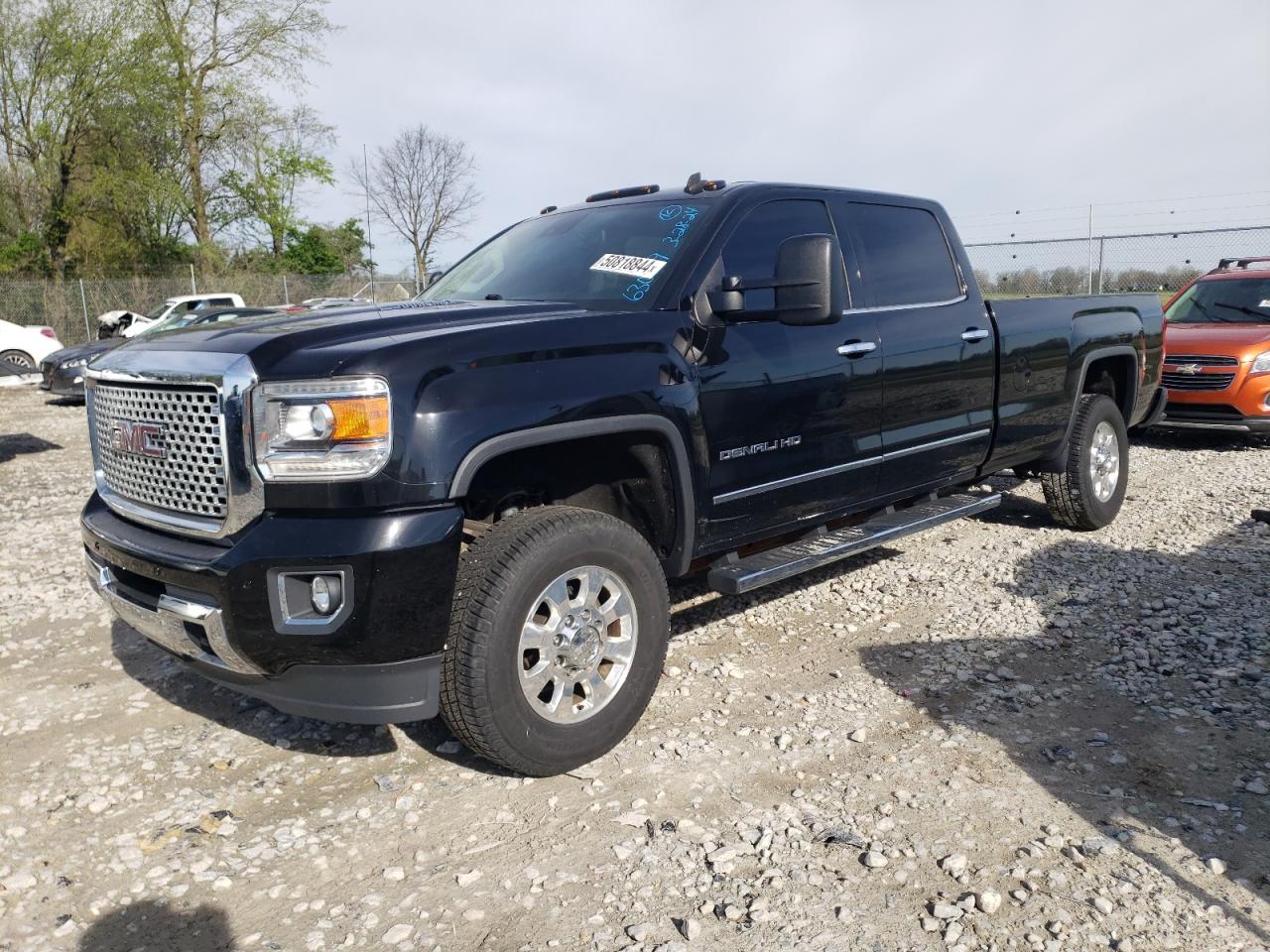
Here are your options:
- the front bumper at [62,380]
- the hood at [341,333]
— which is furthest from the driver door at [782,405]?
the front bumper at [62,380]

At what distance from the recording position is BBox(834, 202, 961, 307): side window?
4633mm

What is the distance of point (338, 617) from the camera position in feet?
9.07

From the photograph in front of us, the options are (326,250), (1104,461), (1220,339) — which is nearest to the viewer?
(1104,461)

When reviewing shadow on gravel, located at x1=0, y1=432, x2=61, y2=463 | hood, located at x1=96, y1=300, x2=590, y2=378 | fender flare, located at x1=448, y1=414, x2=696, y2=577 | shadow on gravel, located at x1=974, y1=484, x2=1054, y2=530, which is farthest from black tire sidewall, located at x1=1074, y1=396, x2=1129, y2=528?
shadow on gravel, located at x1=0, y1=432, x2=61, y2=463

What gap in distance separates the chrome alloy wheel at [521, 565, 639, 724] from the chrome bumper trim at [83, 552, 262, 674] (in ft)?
2.75

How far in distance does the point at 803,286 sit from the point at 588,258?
101 centimetres

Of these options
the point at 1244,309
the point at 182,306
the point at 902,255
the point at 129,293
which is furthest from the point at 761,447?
the point at 129,293

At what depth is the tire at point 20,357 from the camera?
52.1 ft

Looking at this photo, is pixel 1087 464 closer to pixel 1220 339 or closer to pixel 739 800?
pixel 739 800

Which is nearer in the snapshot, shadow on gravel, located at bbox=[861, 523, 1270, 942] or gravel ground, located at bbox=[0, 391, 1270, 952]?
gravel ground, located at bbox=[0, 391, 1270, 952]

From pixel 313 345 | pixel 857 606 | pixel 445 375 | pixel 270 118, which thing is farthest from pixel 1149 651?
pixel 270 118

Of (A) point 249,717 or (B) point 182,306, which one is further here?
(B) point 182,306

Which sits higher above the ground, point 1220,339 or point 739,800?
point 1220,339

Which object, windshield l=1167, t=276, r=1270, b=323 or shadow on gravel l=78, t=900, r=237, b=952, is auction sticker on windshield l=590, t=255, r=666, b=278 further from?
windshield l=1167, t=276, r=1270, b=323
